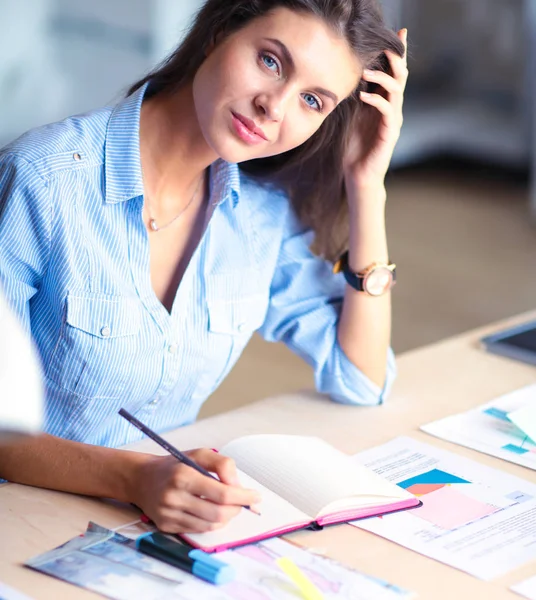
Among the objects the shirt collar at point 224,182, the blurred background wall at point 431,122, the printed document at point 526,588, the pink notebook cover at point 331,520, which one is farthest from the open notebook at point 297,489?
the blurred background wall at point 431,122

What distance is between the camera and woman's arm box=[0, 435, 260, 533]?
A: 1.12 meters

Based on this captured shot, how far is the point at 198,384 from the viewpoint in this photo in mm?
1611

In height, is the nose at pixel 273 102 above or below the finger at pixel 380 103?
below

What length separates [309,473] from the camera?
1259mm

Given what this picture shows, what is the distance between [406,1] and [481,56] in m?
0.54

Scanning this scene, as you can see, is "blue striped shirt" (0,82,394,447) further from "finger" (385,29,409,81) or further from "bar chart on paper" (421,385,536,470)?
"finger" (385,29,409,81)

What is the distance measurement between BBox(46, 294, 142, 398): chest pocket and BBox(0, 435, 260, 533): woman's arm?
15cm

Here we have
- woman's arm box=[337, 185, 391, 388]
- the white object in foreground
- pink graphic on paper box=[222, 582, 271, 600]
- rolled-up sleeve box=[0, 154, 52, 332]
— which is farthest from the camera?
woman's arm box=[337, 185, 391, 388]

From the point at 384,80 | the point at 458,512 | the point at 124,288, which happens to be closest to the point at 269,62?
the point at 384,80

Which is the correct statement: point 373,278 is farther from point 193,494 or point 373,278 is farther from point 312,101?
point 193,494

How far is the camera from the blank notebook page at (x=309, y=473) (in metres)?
1.21

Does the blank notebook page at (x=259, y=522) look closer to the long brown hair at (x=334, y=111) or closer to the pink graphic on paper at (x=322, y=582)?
the pink graphic on paper at (x=322, y=582)

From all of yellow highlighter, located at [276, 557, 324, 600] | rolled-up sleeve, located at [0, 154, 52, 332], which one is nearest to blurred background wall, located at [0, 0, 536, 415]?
rolled-up sleeve, located at [0, 154, 52, 332]

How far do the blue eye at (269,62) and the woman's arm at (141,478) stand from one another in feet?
1.76
